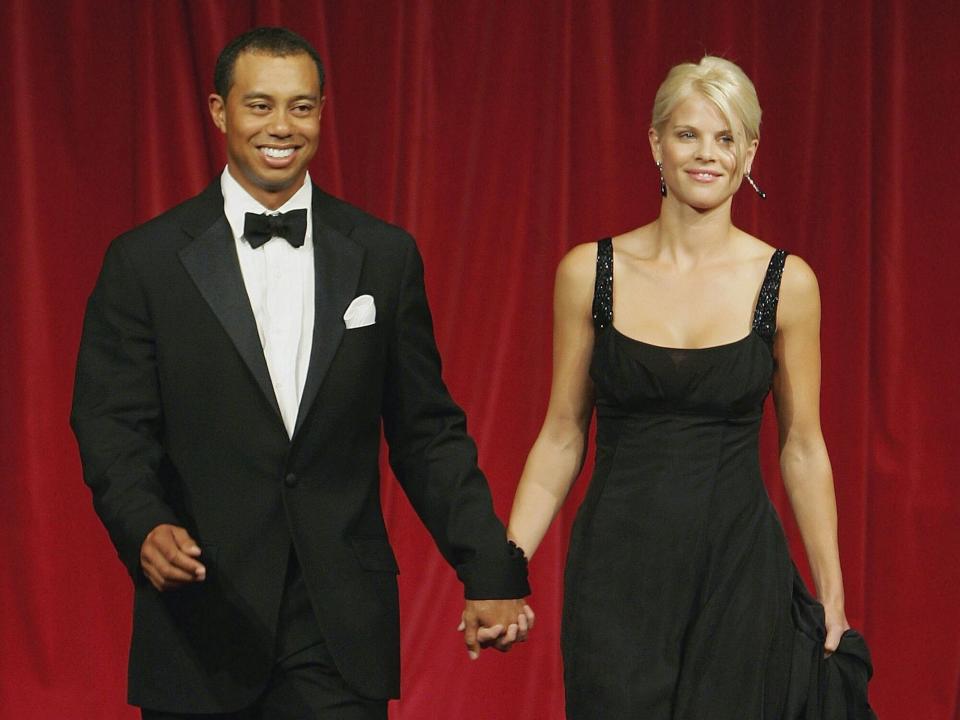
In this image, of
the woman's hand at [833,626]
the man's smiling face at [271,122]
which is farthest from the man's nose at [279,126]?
the woman's hand at [833,626]

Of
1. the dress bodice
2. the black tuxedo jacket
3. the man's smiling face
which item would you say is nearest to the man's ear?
the man's smiling face

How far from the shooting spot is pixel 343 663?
2254 millimetres

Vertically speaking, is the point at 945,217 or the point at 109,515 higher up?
the point at 945,217

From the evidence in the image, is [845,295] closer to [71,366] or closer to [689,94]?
[689,94]

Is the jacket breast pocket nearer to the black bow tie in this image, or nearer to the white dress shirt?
the white dress shirt

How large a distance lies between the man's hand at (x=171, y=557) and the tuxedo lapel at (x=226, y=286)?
0.84 feet

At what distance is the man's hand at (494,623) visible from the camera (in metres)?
2.36

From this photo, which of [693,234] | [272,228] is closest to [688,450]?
[693,234]

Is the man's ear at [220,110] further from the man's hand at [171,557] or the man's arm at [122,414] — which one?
the man's hand at [171,557]

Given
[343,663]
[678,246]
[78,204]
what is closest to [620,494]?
[678,246]

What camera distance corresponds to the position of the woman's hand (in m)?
2.74

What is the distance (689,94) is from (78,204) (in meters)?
2.02

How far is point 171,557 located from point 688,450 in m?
0.98

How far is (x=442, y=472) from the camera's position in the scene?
2.40m
